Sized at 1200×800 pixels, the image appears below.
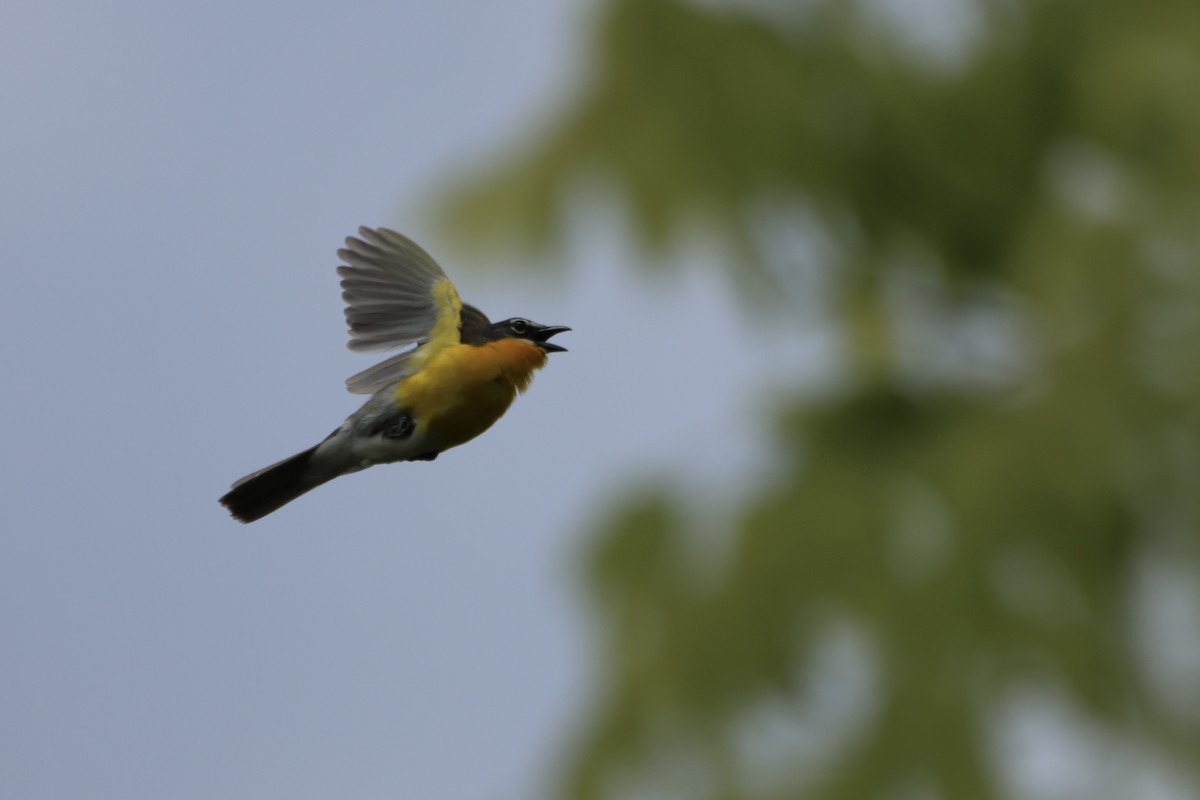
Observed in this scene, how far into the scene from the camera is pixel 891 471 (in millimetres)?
3014

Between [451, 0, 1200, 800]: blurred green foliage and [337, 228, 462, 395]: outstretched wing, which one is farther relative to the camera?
[337, 228, 462, 395]: outstretched wing

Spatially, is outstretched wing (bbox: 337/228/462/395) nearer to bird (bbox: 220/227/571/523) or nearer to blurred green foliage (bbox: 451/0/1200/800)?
bird (bbox: 220/227/571/523)

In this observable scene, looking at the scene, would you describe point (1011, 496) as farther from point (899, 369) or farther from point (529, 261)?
point (529, 261)

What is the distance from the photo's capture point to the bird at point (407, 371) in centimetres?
573

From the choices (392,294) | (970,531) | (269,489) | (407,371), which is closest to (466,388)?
(407,371)

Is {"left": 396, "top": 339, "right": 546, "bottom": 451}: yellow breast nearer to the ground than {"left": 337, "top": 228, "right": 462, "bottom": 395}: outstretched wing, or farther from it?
nearer to the ground

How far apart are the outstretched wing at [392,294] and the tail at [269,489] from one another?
1.53ft

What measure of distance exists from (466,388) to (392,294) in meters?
0.98

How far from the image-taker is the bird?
5730mm

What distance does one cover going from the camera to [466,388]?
5664 millimetres

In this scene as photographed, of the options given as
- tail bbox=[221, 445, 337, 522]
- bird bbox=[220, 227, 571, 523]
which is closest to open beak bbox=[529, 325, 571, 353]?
bird bbox=[220, 227, 571, 523]

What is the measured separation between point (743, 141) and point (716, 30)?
389 millimetres

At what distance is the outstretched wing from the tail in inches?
18.4

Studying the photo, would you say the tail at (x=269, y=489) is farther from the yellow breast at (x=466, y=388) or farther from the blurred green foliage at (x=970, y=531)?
the blurred green foliage at (x=970, y=531)
